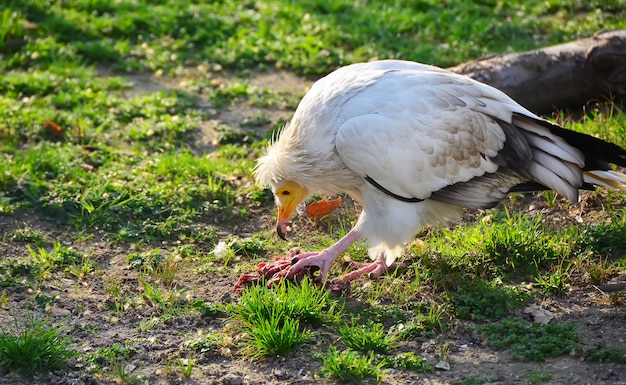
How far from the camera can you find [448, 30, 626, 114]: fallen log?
6.15 meters

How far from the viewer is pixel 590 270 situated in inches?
182

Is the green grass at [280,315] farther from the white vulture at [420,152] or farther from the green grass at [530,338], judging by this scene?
the green grass at [530,338]

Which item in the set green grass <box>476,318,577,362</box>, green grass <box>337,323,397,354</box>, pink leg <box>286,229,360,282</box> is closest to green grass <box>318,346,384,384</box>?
green grass <box>337,323,397,354</box>

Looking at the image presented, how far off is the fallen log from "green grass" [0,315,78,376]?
11.4 ft

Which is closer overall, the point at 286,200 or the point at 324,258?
the point at 324,258

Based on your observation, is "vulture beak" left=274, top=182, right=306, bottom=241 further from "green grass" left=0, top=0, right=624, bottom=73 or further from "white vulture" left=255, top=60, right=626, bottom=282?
"green grass" left=0, top=0, right=624, bottom=73

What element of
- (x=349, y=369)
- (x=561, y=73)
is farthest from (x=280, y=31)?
(x=349, y=369)

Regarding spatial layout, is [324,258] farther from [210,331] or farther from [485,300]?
[485,300]

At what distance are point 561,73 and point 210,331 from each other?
3483mm

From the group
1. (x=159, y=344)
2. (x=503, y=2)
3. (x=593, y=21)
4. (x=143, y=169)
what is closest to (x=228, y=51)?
(x=143, y=169)

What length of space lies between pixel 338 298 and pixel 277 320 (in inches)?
22.9

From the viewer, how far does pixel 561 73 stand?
6.29m

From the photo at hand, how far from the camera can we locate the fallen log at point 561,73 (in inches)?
242

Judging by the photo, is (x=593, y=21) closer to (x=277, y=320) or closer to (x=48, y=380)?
(x=277, y=320)
